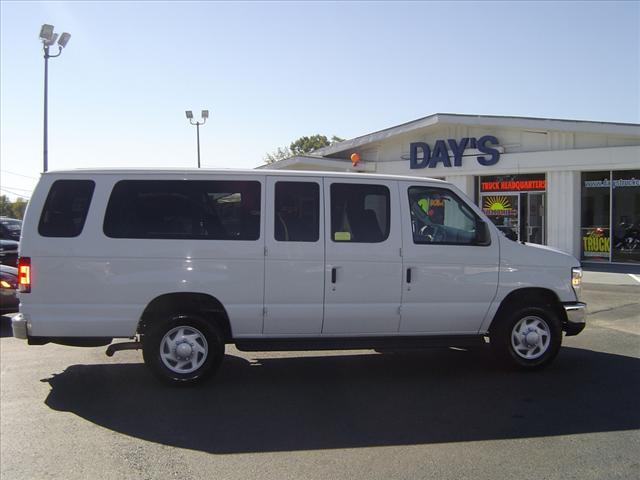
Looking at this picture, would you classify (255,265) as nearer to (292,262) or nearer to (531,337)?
(292,262)

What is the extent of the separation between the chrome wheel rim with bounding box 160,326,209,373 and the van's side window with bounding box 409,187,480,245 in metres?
2.47

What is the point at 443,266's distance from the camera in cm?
630

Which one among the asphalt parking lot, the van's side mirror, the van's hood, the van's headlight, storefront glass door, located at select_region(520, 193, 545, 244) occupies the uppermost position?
storefront glass door, located at select_region(520, 193, 545, 244)

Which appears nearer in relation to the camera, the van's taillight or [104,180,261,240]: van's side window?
the van's taillight

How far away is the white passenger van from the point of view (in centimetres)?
579

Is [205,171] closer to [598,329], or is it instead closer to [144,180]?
[144,180]

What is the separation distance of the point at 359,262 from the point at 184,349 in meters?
1.94

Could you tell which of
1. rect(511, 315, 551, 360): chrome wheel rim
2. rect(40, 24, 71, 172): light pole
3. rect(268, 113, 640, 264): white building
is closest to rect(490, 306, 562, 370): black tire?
rect(511, 315, 551, 360): chrome wheel rim

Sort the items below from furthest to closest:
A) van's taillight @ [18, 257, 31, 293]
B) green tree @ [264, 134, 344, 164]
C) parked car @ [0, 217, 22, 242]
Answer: green tree @ [264, 134, 344, 164], parked car @ [0, 217, 22, 242], van's taillight @ [18, 257, 31, 293]

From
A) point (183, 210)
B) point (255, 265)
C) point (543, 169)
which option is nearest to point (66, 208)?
point (183, 210)

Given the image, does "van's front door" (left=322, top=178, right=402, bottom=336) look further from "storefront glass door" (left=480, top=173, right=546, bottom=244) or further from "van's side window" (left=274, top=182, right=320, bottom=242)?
"storefront glass door" (left=480, top=173, right=546, bottom=244)

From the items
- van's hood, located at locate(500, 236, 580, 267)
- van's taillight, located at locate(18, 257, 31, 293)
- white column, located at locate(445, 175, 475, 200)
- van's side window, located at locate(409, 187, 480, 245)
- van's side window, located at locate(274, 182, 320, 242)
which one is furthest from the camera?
white column, located at locate(445, 175, 475, 200)

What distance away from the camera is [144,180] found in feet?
19.7

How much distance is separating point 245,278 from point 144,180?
4.58 ft
